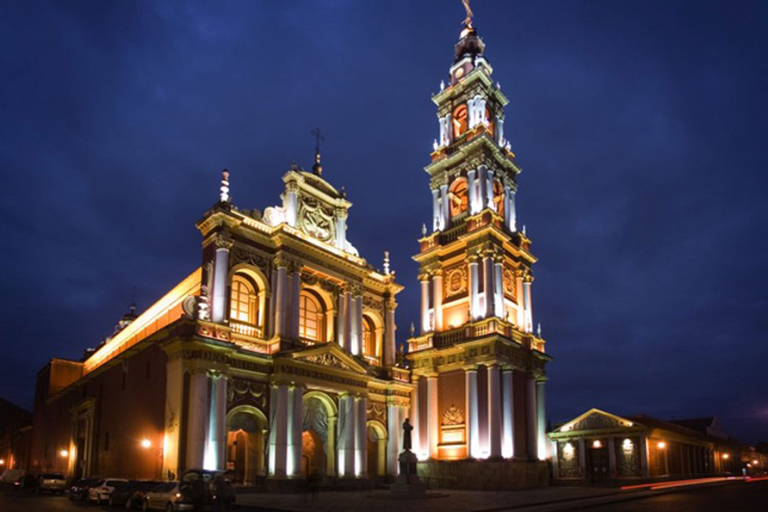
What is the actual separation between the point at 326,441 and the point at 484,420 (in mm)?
8250

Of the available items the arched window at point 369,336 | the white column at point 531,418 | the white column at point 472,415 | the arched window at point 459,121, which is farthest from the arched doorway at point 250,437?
the arched window at point 459,121

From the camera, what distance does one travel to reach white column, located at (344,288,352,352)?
1292 inches

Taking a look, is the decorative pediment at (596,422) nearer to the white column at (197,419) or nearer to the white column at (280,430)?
the white column at (280,430)

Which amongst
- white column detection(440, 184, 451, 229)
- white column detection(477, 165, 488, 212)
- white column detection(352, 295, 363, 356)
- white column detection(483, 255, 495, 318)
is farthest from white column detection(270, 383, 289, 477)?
white column detection(477, 165, 488, 212)

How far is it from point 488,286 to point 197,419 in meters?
17.1

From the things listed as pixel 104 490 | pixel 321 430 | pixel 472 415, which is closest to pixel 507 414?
pixel 472 415

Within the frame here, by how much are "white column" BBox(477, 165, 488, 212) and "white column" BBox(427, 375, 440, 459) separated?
10.6 meters

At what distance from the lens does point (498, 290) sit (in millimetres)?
34406

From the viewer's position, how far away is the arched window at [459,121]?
41078 mm

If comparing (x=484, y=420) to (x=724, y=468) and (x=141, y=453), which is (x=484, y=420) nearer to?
(x=141, y=453)

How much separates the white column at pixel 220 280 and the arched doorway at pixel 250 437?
165 inches

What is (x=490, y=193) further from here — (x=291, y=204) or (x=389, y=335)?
(x=291, y=204)

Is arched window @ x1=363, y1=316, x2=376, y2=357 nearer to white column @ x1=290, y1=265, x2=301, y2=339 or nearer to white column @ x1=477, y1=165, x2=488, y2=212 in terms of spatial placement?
white column @ x1=290, y1=265, x2=301, y2=339

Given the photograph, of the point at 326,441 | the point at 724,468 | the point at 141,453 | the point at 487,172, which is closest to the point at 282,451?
the point at 326,441
